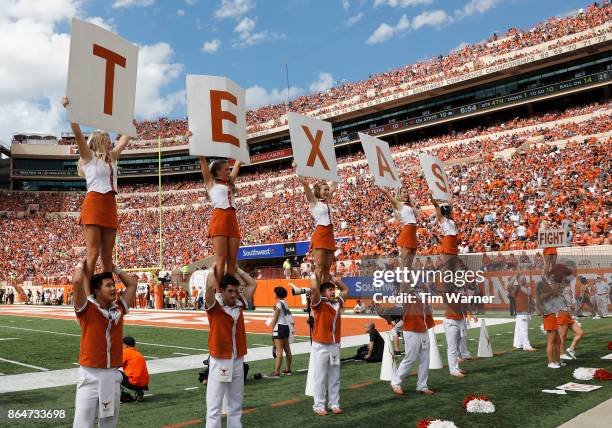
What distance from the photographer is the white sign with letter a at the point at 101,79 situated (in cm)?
476

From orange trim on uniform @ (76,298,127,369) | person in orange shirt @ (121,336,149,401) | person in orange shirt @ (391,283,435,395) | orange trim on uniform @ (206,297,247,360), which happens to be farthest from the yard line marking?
person in orange shirt @ (391,283,435,395)

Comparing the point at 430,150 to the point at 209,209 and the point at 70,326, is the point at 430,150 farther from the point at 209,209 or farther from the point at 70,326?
the point at 70,326

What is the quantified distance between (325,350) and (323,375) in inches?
11.4

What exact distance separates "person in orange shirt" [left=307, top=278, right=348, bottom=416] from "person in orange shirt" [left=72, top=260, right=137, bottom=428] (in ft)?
8.96

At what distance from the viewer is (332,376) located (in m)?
6.37

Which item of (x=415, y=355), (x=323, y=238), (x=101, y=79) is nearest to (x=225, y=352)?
(x=323, y=238)

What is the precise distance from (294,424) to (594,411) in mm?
3287

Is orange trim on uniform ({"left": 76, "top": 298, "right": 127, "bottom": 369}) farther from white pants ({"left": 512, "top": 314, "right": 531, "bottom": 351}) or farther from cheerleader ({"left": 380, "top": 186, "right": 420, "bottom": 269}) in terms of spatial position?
white pants ({"left": 512, "top": 314, "right": 531, "bottom": 351})

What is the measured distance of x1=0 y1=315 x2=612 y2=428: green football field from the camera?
5.93 m

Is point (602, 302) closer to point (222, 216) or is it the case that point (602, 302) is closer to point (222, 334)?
point (222, 216)

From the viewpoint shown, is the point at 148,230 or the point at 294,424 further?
the point at 148,230

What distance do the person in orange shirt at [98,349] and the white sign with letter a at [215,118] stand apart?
1.82m

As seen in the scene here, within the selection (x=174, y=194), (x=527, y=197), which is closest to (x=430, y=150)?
(x=527, y=197)

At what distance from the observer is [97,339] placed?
4.07m
